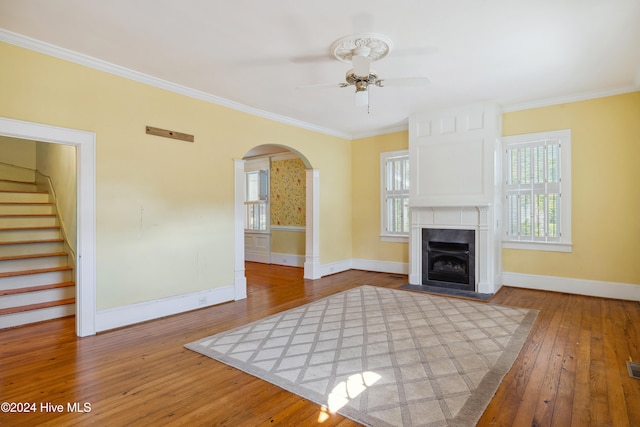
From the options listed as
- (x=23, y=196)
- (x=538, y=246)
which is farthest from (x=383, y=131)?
(x=23, y=196)

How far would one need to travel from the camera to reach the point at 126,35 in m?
3.01

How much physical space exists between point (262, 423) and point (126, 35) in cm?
331

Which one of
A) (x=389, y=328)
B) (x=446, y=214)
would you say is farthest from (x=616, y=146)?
(x=389, y=328)

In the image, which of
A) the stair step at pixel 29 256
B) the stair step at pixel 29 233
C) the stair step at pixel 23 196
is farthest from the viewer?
the stair step at pixel 23 196

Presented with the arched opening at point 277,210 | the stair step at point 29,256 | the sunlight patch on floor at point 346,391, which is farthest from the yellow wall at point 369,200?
the stair step at point 29,256

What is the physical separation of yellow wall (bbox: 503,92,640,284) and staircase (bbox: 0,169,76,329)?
679 centimetres

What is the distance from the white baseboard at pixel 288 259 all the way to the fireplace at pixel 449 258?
305cm

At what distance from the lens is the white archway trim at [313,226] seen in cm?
628

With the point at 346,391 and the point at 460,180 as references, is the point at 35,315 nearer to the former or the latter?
the point at 346,391

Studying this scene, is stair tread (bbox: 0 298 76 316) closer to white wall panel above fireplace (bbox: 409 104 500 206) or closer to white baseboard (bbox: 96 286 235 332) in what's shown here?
white baseboard (bbox: 96 286 235 332)

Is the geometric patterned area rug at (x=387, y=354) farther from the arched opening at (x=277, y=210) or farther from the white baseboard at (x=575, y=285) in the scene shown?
the arched opening at (x=277, y=210)

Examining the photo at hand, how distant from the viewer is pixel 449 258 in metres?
5.46

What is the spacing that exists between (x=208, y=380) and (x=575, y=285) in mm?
5117

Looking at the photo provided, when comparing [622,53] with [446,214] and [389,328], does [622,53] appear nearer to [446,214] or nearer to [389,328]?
[446,214]
